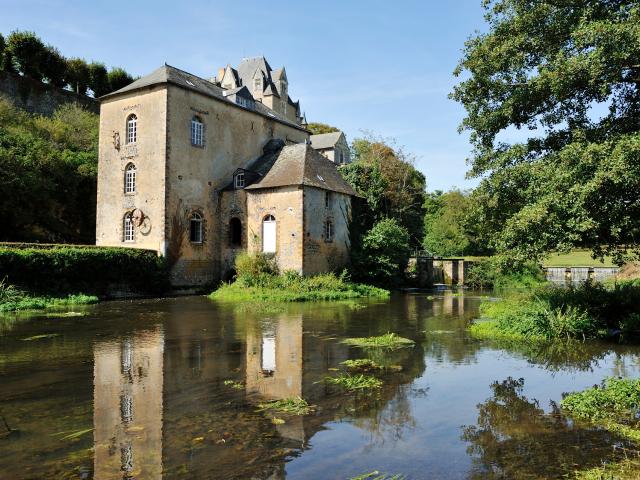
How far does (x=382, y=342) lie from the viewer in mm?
11359

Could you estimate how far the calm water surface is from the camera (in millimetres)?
4863

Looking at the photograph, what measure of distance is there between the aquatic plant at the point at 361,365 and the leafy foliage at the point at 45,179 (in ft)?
85.3

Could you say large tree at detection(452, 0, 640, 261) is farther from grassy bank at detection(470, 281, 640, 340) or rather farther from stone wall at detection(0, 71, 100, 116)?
stone wall at detection(0, 71, 100, 116)

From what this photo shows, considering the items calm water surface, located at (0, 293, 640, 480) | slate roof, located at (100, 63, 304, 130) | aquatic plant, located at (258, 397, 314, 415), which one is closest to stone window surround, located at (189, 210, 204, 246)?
slate roof, located at (100, 63, 304, 130)

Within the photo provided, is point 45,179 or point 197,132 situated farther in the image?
point 45,179

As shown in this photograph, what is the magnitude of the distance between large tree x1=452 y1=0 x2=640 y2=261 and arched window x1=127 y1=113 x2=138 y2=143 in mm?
19483

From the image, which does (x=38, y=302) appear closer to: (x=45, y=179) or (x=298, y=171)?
(x=298, y=171)

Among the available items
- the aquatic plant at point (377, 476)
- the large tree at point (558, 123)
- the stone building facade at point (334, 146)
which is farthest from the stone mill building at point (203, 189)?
the stone building facade at point (334, 146)

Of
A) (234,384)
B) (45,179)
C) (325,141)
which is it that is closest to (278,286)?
(45,179)

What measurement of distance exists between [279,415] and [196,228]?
74.3ft

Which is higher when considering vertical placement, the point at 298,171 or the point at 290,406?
the point at 298,171

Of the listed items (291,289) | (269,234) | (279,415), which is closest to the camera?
(279,415)

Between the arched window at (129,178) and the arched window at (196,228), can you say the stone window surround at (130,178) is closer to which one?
the arched window at (129,178)

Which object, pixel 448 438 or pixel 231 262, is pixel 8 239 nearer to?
pixel 231 262
